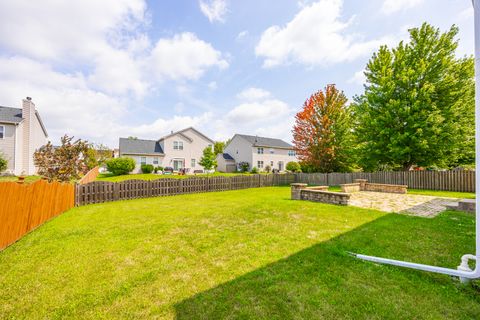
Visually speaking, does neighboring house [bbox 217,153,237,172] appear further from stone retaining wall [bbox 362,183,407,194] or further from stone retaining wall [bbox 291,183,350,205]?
stone retaining wall [bbox 291,183,350,205]

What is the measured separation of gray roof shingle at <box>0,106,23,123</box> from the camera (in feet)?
68.4

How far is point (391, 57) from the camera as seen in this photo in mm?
18094

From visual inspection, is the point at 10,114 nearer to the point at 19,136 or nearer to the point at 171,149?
the point at 19,136

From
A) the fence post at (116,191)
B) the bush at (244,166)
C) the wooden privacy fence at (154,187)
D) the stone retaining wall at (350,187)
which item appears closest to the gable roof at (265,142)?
the bush at (244,166)

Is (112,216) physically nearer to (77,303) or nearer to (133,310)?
(77,303)

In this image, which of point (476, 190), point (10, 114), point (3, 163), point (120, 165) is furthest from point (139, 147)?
point (476, 190)

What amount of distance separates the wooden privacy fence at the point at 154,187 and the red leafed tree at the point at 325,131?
6.88 metres

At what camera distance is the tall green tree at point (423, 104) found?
15.4 metres

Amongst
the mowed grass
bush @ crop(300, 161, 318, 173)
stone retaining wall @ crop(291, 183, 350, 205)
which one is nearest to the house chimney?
the mowed grass

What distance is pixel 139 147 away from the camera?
32.5m

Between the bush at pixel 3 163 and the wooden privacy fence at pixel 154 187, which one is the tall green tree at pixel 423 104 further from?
the bush at pixel 3 163

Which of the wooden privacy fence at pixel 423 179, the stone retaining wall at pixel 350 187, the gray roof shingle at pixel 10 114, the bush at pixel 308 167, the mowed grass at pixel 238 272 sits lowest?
the mowed grass at pixel 238 272

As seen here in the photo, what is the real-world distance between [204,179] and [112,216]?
8.11m

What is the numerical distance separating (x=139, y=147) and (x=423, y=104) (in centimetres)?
3426
